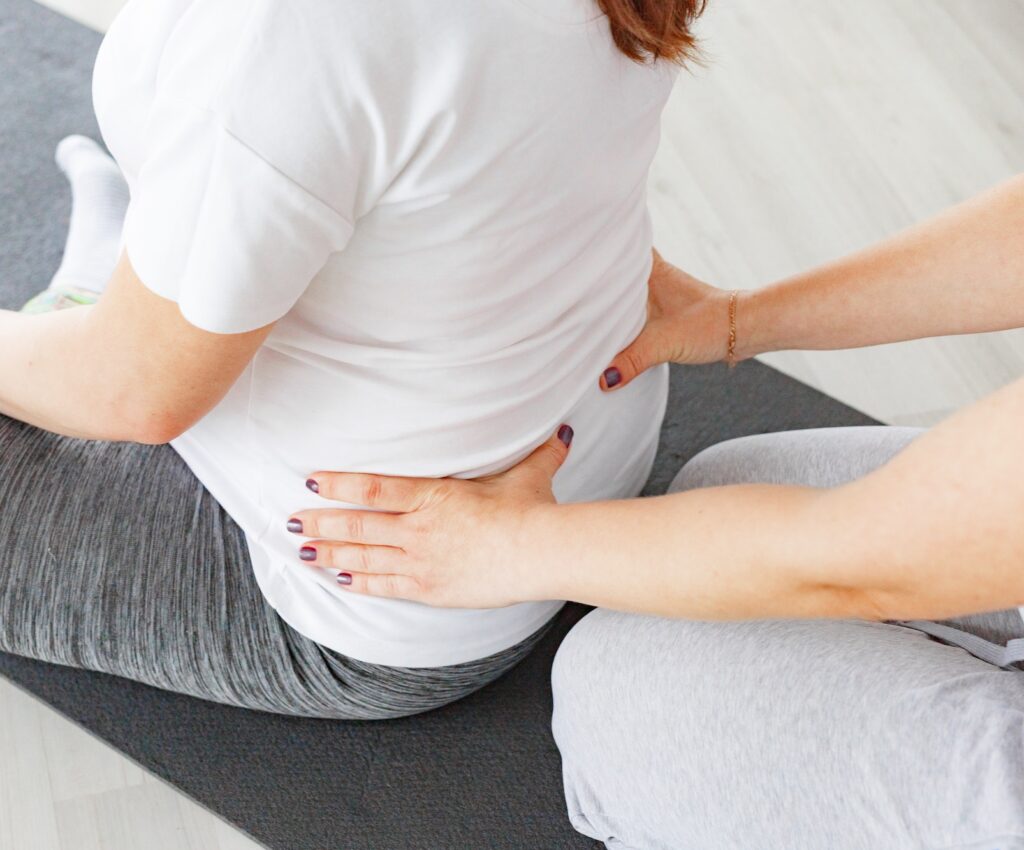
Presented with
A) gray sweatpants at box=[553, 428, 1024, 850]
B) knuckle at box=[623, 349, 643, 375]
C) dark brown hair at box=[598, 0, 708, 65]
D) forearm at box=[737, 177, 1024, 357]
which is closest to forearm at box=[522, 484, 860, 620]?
gray sweatpants at box=[553, 428, 1024, 850]

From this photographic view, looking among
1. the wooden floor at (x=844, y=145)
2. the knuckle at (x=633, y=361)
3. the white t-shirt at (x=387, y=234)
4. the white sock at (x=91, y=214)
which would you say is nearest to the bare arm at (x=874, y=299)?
the knuckle at (x=633, y=361)

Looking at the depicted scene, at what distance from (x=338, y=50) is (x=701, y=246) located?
145 cm

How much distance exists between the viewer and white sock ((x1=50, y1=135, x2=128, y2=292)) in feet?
5.03

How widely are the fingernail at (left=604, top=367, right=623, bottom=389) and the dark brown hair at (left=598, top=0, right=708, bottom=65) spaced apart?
33 centimetres

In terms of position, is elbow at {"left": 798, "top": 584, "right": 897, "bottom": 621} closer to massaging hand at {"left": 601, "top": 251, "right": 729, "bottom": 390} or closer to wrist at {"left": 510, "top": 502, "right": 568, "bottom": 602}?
wrist at {"left": 510, "top": 502, "right": 568, "bottom": 602}

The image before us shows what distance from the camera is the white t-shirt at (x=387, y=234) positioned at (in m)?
0.66

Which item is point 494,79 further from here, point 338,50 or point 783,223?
point 783,223

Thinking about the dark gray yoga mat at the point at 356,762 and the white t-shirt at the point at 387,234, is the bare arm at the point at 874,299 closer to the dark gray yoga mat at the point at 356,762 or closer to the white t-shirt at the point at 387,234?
the white t-shirt at the point at 387,234

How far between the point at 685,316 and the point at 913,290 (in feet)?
0.81

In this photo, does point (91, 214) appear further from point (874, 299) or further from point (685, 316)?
point (874, 299)

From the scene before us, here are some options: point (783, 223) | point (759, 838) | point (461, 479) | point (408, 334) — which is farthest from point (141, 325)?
point (783, 223)

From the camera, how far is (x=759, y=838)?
0.88 meters

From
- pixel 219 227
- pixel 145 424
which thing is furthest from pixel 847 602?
pixel 145 424

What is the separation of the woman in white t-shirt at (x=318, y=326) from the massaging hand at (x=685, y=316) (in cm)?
4
